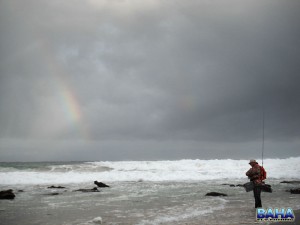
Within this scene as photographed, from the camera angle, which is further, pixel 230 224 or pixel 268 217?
pixel 268 217

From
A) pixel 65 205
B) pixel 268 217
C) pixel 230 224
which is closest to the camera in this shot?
pixel 230 224

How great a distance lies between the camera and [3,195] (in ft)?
55.6

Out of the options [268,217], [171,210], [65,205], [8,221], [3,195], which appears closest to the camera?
[268,217]

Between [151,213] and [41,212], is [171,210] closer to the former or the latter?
[151,213]

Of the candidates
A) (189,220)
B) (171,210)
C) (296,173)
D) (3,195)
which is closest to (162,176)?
(296,173)

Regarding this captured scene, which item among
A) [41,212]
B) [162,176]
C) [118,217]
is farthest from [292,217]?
[162,176]

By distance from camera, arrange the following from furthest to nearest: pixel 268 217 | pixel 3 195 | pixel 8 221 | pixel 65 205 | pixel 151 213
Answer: pixel 3 195
pixel 65 205
pixel 151 213
pixel 8 221
pixel 268 217

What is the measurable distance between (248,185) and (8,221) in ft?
29.5

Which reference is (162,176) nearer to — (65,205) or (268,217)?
(65,205)

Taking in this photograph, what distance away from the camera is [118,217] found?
1065cm

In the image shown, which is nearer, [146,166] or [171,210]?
[171,210]

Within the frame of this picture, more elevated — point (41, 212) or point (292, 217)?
point (292, 217)

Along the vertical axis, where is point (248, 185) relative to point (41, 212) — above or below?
above

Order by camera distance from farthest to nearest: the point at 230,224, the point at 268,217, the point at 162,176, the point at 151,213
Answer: the point at 162,176 → the point at 151,213 → the point at 268,217 → the point at 230,224
